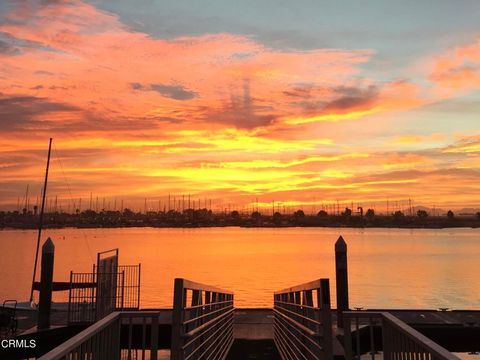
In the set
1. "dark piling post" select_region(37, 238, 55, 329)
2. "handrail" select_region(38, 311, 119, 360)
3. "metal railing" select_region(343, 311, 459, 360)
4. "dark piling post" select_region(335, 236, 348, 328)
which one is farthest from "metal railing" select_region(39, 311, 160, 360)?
"dark piling post" select_region(335, 236, 348, 328)

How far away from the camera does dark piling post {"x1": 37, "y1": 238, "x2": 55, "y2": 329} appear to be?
598 inches

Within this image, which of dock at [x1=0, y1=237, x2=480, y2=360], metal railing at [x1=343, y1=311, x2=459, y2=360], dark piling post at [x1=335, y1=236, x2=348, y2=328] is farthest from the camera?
dark piling post at [x1=335, y1=236, x2=348, y2=328]

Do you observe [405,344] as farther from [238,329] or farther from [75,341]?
[238,329]

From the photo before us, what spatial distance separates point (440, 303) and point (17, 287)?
4458 centimetres

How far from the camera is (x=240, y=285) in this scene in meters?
54.3

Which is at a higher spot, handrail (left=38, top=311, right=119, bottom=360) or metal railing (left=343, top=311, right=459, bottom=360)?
handrail (left=38, top=311, right=119, bottom=360)

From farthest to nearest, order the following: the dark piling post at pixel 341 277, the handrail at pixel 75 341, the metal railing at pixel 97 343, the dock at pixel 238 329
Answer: the dark piling post at pixel 341 277 < the dock at pixel 238 329 < the metal railing at pixel 97 343 < the handrail at pixel 75 341

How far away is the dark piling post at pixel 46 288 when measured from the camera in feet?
49.9

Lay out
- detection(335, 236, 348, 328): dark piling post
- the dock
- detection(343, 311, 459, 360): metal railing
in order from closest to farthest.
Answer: detection(343, 311, 459, 360): metal railing < the dock < detection(335, 236, 348, 328): dark piling post

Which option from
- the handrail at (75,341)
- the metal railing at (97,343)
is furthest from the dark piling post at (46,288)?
the handrail at (75,341)

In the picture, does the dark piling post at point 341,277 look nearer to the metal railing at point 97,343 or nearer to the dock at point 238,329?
the dock at point 238,329

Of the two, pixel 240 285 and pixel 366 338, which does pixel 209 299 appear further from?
pixel 240 285

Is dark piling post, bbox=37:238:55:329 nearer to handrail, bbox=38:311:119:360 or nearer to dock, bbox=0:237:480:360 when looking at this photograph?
dock, bbox=0:237:480:360

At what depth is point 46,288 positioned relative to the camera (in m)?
16.0
